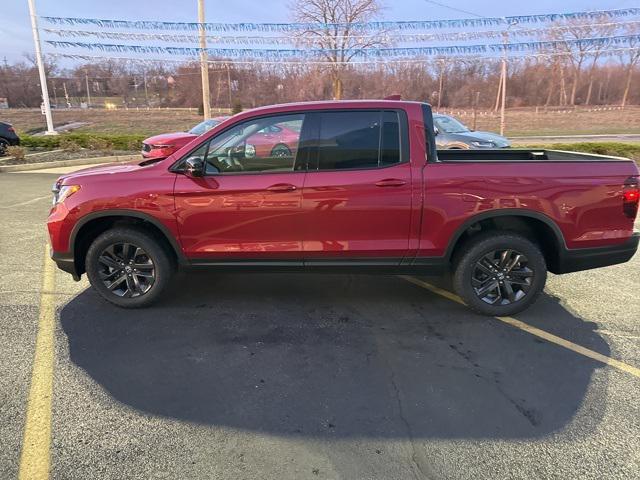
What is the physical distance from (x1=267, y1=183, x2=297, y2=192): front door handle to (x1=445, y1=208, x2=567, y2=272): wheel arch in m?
1.43

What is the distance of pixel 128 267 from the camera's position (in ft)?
13.9

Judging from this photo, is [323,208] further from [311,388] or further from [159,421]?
[159,421]

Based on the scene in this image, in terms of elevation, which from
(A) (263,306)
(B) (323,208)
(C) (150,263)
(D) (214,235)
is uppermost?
(B) (323,208)

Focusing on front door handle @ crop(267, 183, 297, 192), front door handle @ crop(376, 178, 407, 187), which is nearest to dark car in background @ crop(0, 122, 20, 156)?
front door handle @ crop(267, 183, 297, 192)

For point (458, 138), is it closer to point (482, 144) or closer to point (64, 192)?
point (482, 144)

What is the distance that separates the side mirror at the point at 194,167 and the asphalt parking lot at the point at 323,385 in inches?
49.6

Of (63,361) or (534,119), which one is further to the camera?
(534,119)

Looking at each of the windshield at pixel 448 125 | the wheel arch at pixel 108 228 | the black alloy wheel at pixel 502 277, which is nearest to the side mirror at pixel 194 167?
the wheel arch at pixel 108 228

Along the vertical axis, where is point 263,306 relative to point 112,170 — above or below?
below

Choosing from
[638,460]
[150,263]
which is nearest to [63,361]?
[150,263]

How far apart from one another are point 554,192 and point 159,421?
3387 mm

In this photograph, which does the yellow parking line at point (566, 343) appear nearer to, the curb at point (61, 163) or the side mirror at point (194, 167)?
the side mirror at point (194, 167)

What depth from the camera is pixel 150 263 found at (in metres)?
4.20

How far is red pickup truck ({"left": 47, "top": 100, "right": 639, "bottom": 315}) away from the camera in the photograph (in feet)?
12.6
